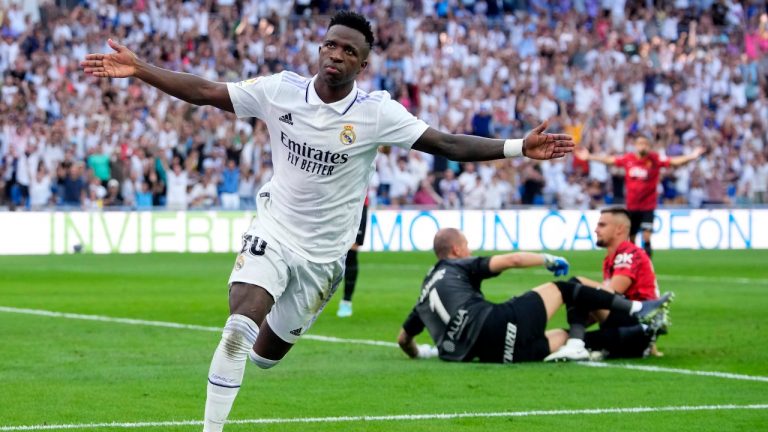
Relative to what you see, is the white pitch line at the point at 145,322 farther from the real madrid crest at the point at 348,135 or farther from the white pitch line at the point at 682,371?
the real madrid crest at the point at 348,135

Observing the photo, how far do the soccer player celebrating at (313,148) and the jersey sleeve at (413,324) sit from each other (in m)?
3.69

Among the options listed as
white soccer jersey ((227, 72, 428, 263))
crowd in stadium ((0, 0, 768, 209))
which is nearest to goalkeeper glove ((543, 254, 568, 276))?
white soccer jersey ((227, 72, 428, 263))

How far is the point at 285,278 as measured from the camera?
26.5 ft

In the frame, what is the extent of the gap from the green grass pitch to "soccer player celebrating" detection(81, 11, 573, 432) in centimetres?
113

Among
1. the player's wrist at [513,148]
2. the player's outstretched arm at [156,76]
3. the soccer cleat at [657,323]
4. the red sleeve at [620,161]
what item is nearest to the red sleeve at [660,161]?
the red sleeve at [620,161]

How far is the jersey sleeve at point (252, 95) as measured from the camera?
26.9 feet

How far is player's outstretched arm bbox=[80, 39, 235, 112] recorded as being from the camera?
7805 mm

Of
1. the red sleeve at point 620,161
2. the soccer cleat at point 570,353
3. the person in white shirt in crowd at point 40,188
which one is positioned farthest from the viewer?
the person in white shirt in crowd at point 40,188

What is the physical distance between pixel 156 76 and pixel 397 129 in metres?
1.41

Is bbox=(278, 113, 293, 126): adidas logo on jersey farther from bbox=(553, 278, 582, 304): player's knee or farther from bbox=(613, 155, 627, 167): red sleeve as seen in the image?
bbox=(613, 155, 627, 167): red sleeve

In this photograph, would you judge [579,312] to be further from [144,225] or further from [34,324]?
[144,225]

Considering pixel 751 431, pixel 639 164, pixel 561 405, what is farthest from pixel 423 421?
pixel 639 164

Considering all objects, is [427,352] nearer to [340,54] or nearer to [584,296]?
[584,296]

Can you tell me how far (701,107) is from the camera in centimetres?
3938
